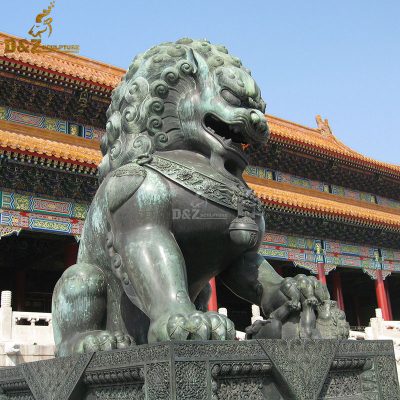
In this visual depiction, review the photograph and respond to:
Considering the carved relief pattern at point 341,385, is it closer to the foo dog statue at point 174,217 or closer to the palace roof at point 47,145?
the foo dog statue at point 174,217

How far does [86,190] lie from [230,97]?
9.83m

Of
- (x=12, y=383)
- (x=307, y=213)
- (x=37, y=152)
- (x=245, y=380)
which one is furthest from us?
(x=307, y=213)

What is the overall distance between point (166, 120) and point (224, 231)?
567 mm

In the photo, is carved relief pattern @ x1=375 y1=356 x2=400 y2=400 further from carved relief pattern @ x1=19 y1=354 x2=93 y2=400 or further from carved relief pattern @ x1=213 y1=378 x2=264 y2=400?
carved relief pattern @ x1=19 y1=354 x2=93 y2=400

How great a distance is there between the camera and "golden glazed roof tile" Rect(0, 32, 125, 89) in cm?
1338

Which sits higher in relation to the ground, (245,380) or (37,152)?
(37,152)

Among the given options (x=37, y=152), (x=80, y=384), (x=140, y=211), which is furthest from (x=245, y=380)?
(x=37, y=152)

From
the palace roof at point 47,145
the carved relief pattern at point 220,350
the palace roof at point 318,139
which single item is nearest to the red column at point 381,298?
the palace roof at point 318,139

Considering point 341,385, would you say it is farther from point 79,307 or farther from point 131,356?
point 79,307

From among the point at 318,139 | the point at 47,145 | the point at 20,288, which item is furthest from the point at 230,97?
the point at 318,139

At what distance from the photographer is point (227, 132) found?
2504 millimetres

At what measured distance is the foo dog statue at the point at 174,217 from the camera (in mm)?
2162

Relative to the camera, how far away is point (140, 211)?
218 centimetres

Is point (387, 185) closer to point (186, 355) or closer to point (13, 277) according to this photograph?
point (13, 277)
